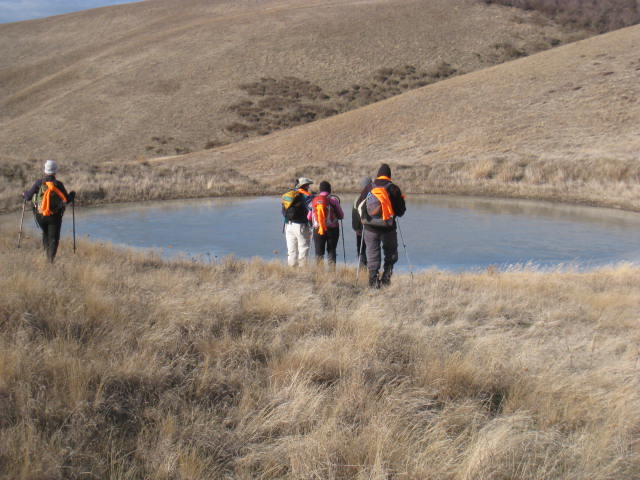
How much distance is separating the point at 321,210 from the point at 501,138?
1232 inches

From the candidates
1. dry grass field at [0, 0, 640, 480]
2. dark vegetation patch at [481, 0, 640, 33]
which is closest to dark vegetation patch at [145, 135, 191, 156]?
dry grass field at [0, 0, 640, 480]

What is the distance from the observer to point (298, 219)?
1112 centimetres

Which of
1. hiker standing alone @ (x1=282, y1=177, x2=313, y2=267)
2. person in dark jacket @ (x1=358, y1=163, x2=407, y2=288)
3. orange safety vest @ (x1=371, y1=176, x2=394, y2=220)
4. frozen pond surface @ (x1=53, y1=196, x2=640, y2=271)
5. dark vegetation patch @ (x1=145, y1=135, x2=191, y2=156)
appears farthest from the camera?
dark vegetation patch @ (x1=145, y1=135, x2=191, y2=156)

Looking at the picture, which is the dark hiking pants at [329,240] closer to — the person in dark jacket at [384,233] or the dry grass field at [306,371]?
the dry grass field at [306,371]

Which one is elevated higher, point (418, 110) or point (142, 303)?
point (418, 110)

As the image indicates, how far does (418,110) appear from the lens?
48688 millimetres

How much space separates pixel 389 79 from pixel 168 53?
29.5 meters

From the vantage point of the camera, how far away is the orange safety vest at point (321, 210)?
10516mm

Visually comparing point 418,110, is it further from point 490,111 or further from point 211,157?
point 211,157

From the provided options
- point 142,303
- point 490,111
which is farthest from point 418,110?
point 142,303

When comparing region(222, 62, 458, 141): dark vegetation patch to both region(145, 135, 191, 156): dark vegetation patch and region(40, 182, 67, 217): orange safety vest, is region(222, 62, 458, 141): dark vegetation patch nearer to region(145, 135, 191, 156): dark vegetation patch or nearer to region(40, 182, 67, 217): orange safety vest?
region(145, 135, 191, 156): dark vegetation patch

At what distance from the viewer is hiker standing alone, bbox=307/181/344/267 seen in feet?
34.7

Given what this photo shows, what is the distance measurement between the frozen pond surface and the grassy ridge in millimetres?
6197

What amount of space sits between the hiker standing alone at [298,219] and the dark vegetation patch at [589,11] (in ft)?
263
